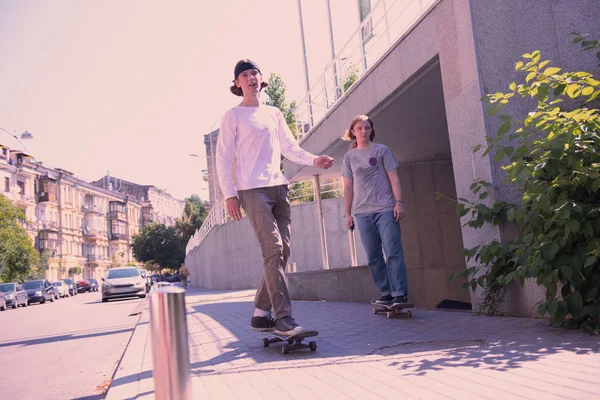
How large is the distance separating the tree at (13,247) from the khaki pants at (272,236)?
43.3 meters

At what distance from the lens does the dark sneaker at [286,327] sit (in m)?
4.30

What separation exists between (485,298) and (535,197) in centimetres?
143

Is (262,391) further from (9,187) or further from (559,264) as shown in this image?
(9,187)

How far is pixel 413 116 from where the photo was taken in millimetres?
8992

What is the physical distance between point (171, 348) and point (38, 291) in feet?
123

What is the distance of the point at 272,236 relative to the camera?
452cm

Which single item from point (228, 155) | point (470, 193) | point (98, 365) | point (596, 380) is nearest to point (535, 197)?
point (470, 193)

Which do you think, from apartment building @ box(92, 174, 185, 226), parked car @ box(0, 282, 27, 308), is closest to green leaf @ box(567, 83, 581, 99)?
parked car @ box(0, 282, 27, 308)

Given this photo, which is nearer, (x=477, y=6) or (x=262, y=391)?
(x=262, y=391)

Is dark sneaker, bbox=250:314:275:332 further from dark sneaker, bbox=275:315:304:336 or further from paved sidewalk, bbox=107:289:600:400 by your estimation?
dark sneaker, bbox=275:315:304:336

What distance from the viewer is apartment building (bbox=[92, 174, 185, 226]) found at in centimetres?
10303

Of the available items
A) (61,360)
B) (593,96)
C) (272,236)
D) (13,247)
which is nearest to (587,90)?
(593,96)

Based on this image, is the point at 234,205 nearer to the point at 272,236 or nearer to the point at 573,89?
the point at 272,236

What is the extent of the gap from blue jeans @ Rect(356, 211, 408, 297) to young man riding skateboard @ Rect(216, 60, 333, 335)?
1557mm
